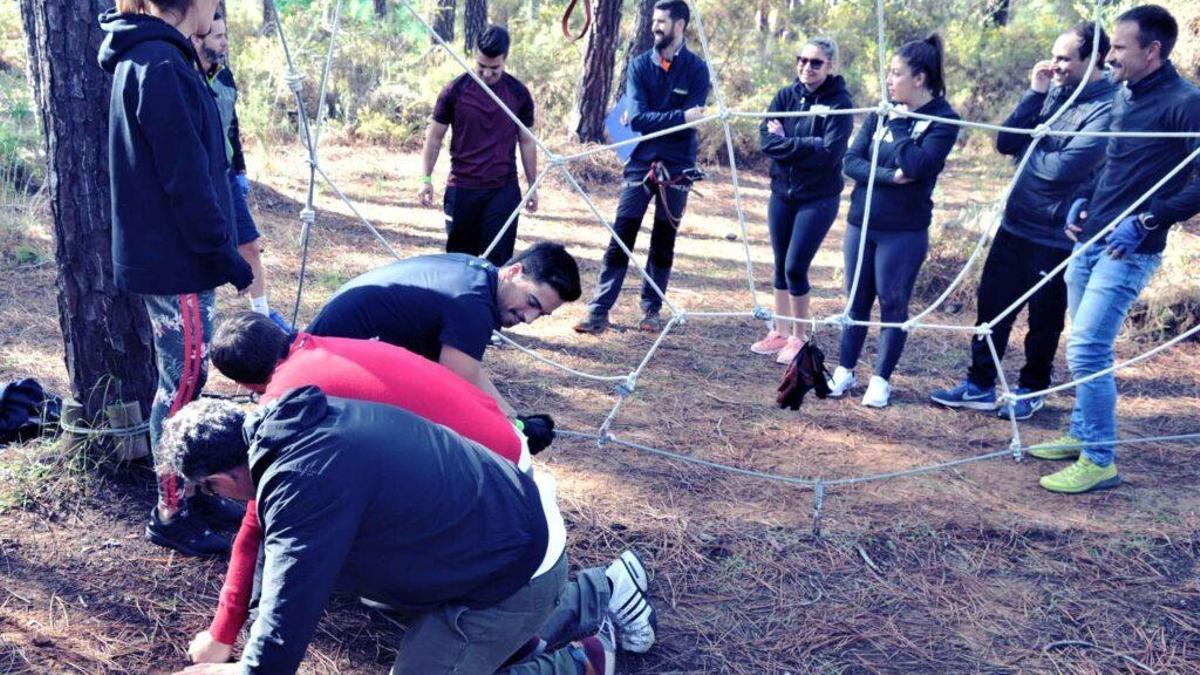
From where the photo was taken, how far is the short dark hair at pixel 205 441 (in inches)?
70.8

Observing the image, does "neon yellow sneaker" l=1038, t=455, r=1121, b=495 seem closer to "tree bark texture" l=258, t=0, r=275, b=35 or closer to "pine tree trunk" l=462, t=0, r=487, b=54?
"pine tree trunk" l=462, t=0, r=487, b=54

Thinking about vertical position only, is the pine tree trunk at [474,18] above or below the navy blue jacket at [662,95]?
above

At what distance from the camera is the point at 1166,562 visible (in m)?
3.07

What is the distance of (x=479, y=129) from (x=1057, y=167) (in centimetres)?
234

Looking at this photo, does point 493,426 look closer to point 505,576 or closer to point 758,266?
point 505,576

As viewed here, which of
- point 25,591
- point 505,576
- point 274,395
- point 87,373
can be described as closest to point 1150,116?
point 505,576

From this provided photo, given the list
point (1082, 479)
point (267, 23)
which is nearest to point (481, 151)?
point (1082, 479)

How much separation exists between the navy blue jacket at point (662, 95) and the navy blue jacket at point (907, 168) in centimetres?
95

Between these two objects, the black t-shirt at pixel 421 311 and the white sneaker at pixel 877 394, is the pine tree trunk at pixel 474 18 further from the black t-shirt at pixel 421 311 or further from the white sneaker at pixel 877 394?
the black t-shirt at pixel 421 311

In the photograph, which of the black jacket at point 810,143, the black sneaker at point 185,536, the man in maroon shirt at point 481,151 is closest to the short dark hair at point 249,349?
the black sneaker at point 185,536

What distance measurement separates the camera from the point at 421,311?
2707 mm

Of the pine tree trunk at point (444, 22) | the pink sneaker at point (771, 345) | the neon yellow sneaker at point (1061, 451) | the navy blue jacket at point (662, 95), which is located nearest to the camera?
the neon yellow sneaker at point (1061, 451)

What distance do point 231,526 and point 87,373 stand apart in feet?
1.93

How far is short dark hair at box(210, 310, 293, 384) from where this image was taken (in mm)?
2246
